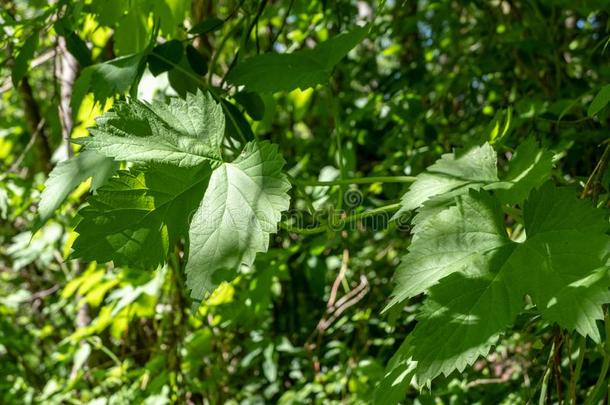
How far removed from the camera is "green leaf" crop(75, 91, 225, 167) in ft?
2.72

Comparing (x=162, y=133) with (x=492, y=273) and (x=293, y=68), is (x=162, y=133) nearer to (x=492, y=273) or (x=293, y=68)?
(x=293, y=68)

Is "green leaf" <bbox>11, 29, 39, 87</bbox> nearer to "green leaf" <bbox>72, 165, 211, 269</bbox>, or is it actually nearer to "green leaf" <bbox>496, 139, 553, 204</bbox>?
"green leaf" <bbox>72, 165, 211, 269</bbox>

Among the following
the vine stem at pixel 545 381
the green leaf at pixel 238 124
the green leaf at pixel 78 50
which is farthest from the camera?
the green leaf at pixel 78 50

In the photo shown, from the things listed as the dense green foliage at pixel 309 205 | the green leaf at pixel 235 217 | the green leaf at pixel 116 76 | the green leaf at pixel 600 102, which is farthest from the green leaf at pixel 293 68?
the green leaf at pixel 600 102

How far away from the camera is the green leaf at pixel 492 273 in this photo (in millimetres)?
737

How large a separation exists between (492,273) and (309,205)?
11.7 inches

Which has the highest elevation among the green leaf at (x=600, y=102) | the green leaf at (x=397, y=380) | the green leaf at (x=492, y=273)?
the green leaf at (x=600, y=102)

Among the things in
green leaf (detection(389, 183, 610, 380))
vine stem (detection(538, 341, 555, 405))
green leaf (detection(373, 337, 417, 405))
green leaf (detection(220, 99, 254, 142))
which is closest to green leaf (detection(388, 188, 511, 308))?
green leaf (detection(389, 183, 610, 380))

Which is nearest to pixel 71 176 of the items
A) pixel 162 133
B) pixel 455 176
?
pixel 162 133

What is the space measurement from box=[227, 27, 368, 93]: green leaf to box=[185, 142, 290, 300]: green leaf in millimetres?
251

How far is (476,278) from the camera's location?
797mm

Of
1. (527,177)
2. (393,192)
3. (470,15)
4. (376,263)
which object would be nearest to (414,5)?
(470,15)

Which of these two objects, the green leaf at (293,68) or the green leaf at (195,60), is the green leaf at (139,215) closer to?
the green leaf at (293,68)

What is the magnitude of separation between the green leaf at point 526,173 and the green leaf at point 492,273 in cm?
1
